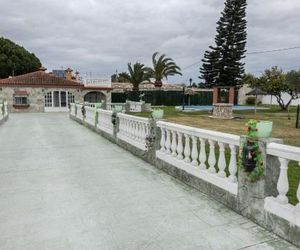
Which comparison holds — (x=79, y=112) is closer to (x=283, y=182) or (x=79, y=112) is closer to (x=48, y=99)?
(x=48, y=99)

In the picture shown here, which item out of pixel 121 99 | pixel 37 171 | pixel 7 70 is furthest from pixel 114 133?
pixel 7 70

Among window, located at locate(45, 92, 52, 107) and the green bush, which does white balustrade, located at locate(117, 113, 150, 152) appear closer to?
window, located at locate(45, 92, 52, 107)

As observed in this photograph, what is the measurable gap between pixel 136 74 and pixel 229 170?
31845 millimetres

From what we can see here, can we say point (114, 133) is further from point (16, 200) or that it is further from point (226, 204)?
point (226, 204)

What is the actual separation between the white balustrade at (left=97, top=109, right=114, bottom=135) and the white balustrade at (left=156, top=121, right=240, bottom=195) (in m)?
4.11

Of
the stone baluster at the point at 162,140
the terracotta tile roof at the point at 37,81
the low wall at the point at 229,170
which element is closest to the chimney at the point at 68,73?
the terracotta tile roof at the point at 37,81

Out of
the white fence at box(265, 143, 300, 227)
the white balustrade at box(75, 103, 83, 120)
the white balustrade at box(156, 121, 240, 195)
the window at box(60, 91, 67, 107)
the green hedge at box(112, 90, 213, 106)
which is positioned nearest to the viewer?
the white fence at box(265, 143, 300, 227)

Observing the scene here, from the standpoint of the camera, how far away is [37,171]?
5957 mm

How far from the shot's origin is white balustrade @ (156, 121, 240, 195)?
13.2 feet

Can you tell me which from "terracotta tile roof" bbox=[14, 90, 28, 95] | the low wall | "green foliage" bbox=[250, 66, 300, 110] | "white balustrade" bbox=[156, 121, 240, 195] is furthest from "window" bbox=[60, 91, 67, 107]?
"white balustrade" bbox=[156, 121, 240, 195]

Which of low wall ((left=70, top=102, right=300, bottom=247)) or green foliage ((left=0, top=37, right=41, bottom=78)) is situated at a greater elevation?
green foliage ((left=0, top=37, right=41, bottom=78))

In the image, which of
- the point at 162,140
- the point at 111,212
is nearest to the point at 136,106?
the point at 162,140

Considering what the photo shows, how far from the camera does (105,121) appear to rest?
10.9 m

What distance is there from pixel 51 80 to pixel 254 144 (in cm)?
2717
